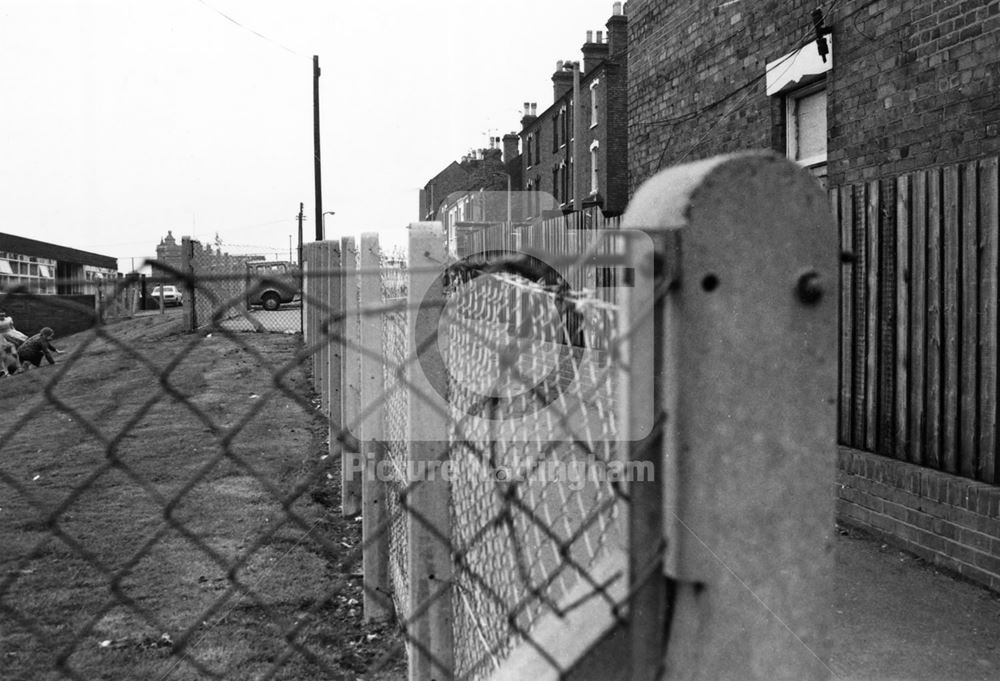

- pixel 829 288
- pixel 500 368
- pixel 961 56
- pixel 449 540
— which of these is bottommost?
pixel 449 540

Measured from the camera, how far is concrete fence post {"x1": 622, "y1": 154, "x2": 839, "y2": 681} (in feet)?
3.77

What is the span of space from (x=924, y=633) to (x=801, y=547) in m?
3.32

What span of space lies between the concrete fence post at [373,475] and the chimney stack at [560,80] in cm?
3517

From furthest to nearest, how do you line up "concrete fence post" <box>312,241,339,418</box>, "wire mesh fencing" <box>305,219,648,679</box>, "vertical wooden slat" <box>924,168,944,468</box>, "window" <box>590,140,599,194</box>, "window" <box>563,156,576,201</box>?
"window" <box>563,156,576,201</box> → "window" <box>590,140,599,194</box> → "concrete fence post" <box>312,241,339,418</box> → "vertical wooden slat" <box>924,168,944,468</box> → "wire mesh fencing" <box>305,219,648,679</box>

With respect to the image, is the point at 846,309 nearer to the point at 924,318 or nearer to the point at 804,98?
the point at 924,318

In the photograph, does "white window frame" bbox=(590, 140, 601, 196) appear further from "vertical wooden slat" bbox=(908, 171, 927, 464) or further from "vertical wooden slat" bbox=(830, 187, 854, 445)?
"vertical wooden slat" bbox=(908, 171, 927, 464)

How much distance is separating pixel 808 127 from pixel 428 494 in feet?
22.3

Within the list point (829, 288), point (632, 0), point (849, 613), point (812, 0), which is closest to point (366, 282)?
point (849, 613)

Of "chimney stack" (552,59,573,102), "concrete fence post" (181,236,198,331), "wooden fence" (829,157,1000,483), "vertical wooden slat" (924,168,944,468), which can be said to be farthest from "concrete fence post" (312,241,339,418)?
"chimney stack" (552,59,573,102)

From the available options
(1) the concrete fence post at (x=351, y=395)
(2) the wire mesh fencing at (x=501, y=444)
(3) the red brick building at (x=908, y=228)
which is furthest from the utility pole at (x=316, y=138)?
(2) the wire mesh fencing at (x=501, y=444)

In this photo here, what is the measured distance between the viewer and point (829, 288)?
1200 millimetres

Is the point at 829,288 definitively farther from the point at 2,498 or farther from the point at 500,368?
the point at 2,498

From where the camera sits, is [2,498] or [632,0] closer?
[2,498]

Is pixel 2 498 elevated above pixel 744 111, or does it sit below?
below
